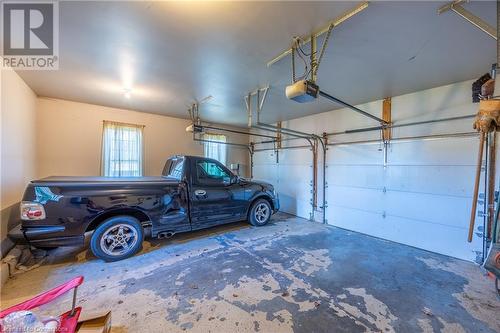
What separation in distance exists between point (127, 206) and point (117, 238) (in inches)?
20.5

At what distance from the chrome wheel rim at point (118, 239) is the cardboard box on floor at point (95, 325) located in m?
1.66

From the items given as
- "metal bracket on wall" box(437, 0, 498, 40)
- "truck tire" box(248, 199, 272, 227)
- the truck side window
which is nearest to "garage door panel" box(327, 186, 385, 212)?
"truck tire" box(248, 199, 272, 227)

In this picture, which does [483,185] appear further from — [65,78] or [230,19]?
[65,78]

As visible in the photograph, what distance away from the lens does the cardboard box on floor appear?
156 cm

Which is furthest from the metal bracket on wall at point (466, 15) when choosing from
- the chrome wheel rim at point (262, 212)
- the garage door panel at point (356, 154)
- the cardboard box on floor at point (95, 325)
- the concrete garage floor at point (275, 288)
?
the chrome wheel rim at point (262, 212)

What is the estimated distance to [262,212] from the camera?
5043 millimetres

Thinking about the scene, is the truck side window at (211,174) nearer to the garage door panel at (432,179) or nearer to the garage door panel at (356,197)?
the garage door panel at (356,197)

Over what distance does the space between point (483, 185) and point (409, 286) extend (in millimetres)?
2138

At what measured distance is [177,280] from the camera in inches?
102

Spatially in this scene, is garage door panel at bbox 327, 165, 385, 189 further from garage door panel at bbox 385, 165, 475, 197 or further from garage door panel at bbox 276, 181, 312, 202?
garage door panel at bbox 276, 181, 312, 202

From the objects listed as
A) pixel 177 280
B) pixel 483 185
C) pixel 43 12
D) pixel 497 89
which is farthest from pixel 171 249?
pixel 497 89

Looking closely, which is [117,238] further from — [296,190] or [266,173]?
[266,173]

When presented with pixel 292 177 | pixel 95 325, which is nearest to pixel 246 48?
pixel 95 325

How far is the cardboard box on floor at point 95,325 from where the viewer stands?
1562 mm
